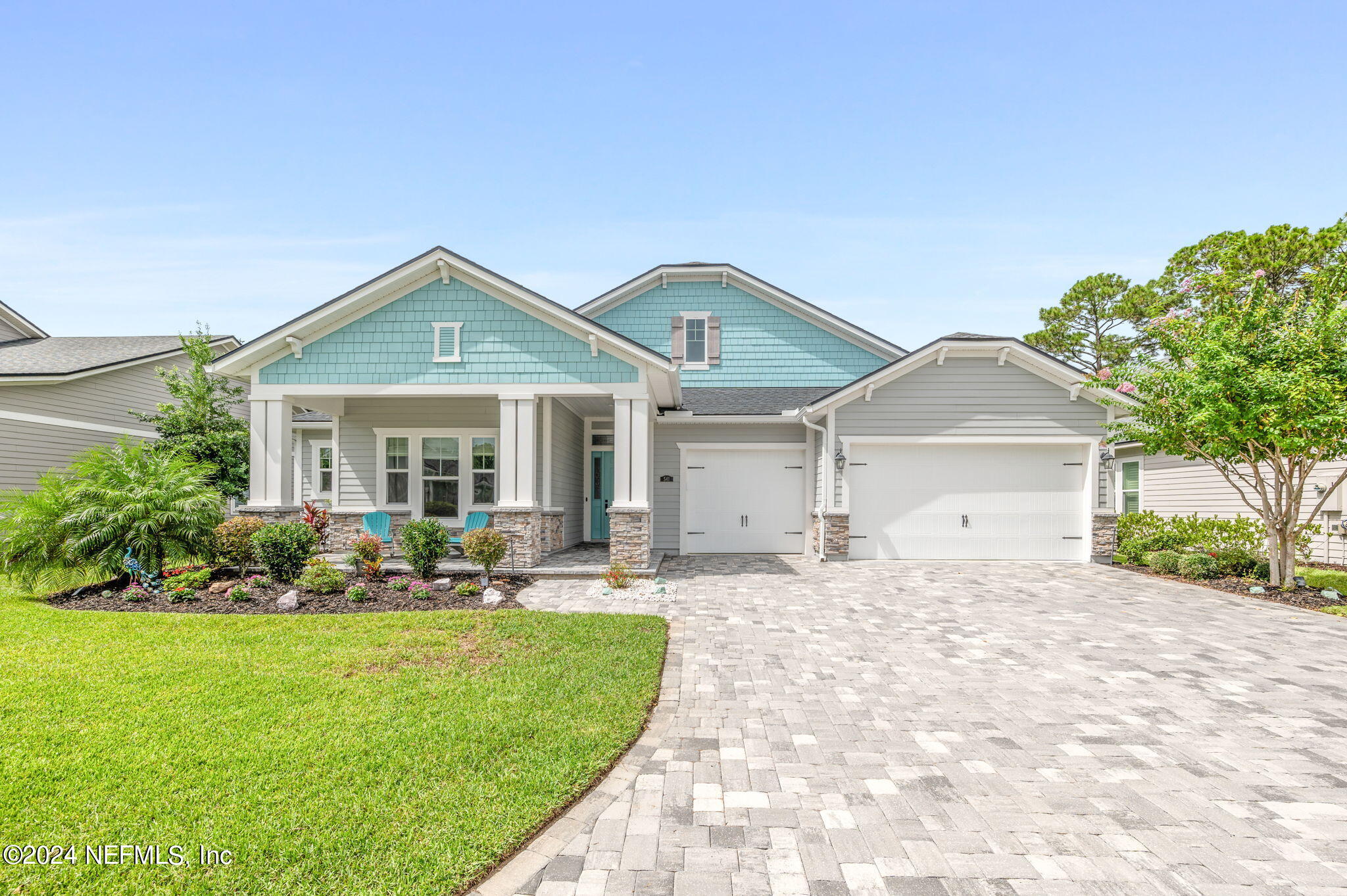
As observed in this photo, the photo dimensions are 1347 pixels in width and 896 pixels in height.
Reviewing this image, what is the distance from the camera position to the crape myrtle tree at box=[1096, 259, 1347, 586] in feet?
29.2

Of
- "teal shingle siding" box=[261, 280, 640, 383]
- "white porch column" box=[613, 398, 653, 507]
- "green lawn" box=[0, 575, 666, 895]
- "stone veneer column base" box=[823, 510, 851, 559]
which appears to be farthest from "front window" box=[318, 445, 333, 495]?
"stone veneer column base" box=[823, 510, 851, 559]

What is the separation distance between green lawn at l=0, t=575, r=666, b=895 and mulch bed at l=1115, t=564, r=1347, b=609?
9006 mm

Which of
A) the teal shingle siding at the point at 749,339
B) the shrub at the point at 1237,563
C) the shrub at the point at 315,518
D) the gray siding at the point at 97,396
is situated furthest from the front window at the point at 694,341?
the gray siding at the point at 97,396

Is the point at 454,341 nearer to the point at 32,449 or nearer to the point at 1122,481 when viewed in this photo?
the point at 32,449

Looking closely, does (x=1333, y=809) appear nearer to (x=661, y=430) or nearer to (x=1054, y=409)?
(x=1054, y=409)

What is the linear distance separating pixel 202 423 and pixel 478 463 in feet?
27.9

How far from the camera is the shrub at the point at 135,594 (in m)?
8.23

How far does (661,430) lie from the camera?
14469 mm

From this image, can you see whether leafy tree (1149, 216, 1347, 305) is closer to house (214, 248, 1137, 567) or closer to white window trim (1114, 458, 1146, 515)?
white window trim (1114, 458, 1146, 515)

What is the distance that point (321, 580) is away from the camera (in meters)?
8.56

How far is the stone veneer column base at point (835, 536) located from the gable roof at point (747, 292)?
17.9 ft

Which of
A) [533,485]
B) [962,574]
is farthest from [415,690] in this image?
[962,574]

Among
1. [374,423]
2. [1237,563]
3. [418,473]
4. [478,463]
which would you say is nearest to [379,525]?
[418,473]

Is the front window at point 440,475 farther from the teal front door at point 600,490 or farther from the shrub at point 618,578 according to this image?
the shrub at point 618,578
